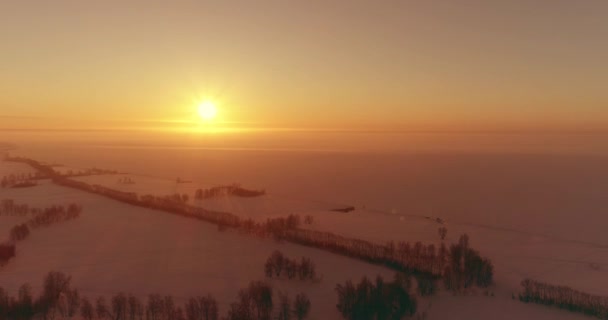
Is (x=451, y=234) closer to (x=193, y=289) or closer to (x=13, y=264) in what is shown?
(x=193, y=289)

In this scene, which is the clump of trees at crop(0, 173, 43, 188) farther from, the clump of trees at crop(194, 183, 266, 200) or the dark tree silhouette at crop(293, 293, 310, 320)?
the dark tree silhouette at crop(293, 293, 310, 320)

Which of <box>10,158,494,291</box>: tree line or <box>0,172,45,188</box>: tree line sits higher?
<box>0,172,45,188</box>: tree line

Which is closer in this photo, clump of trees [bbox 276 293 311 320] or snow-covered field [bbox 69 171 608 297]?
clump of trees [bbox 276 293 311 320]

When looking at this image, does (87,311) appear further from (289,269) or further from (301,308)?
(289,269)

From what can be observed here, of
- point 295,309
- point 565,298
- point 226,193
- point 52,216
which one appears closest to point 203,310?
point 295,309

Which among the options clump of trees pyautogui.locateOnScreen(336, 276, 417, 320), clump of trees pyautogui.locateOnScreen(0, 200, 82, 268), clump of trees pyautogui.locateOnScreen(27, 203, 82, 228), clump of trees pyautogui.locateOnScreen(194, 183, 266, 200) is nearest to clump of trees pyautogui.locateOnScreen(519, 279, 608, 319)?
clump of trees pyautogui.locateOnScreen(336, 276, 417, 320)

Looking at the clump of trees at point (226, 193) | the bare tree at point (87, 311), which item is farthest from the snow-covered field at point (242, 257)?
the clump of trees at point (226, 193)

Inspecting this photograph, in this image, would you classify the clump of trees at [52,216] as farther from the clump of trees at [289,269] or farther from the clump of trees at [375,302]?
the clump of trees at [375,302]
